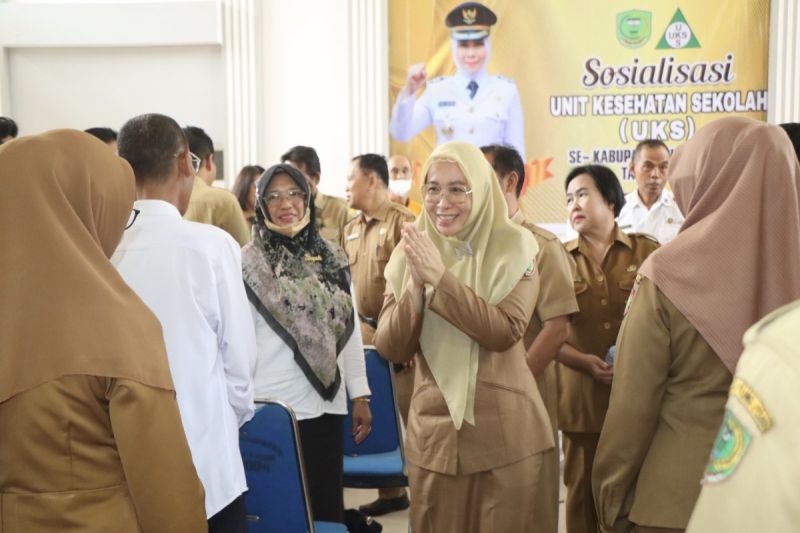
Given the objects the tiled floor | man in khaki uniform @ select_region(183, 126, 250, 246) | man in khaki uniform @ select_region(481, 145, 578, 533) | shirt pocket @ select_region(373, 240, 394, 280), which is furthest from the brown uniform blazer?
shirt pocket @ select_region(373, 240, 394, 280)

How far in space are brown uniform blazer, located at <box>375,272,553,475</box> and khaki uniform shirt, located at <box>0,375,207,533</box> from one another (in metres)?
0.93

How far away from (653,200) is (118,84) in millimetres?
4735

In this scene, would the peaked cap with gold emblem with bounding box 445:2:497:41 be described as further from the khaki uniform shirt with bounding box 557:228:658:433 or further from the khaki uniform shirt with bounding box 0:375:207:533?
the khaki uniform shirt with bounding box 0:375:207:533

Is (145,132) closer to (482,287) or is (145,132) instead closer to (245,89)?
(482,287)

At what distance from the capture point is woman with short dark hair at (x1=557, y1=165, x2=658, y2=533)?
3.13m

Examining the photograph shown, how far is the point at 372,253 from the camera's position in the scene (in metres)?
4.66

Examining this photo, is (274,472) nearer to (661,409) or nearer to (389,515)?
(661,409)

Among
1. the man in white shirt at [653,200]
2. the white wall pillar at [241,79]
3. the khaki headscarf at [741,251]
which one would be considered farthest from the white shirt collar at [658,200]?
the white wall pillar at [241,79]

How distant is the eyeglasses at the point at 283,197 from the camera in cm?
292

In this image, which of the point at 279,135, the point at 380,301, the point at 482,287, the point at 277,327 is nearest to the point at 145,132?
the point at 277,327

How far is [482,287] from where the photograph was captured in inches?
98.8

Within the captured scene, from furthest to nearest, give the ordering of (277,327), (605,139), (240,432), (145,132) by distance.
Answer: (605,139), (277,327), (240,432), (145,132)

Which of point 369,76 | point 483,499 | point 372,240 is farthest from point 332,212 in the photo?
point 483,499

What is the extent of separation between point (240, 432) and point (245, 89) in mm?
5240
